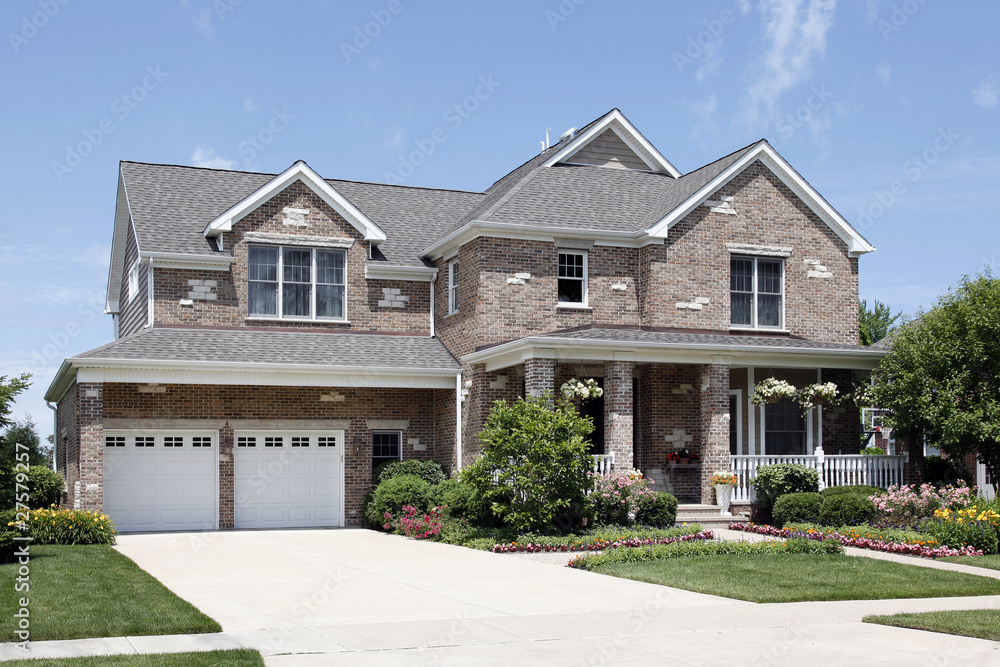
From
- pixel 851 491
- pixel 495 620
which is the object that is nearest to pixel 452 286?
pixel 851 491

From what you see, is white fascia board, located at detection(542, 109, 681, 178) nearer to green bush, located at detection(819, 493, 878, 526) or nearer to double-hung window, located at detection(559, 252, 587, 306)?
double-hung window, located at detection(559, 252, 587, 306)

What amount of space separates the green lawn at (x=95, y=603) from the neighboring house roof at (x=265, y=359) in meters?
6.46

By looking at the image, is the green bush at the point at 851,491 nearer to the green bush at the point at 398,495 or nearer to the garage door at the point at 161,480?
the green bush at the point at 398,495

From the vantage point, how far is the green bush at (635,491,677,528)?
20531 mm

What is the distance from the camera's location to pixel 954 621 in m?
10.9

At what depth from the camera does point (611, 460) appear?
864 inches

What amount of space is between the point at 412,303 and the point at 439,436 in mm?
3660

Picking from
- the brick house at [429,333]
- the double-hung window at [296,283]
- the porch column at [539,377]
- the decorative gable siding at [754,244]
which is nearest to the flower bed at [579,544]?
the porch column at [539,377]

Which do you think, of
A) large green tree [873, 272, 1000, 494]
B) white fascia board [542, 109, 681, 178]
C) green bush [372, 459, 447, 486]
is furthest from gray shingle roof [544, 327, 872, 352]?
white fascia board [542, 109, 681, 178]

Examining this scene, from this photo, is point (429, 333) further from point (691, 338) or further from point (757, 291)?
point (757, 291)

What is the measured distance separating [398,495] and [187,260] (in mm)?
7660

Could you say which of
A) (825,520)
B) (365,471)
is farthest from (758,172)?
(365,471)

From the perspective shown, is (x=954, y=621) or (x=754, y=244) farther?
(x=754, y=244)

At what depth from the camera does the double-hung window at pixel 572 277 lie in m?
25.3
